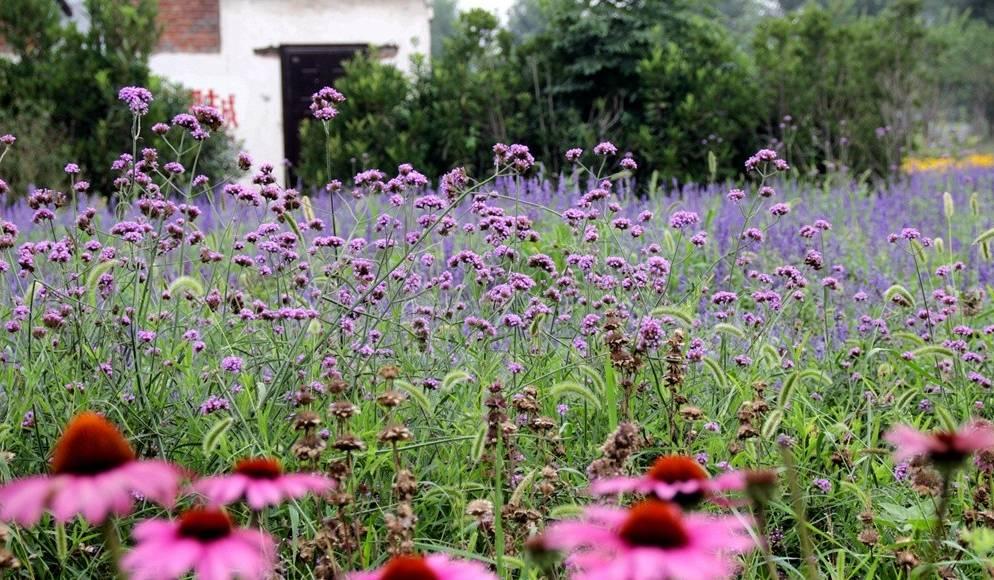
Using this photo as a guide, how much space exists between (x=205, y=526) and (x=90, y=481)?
11 cm

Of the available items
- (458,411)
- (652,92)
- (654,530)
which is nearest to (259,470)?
(654,530)

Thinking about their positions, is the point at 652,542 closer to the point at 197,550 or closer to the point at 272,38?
the point at 197,550

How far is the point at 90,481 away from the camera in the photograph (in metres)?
0.92

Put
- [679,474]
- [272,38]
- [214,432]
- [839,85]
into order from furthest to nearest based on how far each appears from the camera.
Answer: [272,38], [839,85], [214,432], [679,474]

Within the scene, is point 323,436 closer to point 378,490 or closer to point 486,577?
point 378,490

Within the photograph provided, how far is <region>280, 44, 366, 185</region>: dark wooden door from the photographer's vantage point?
52.9ft

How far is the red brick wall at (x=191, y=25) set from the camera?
15.9 m

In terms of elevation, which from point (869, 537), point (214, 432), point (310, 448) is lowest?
point (869, 537)

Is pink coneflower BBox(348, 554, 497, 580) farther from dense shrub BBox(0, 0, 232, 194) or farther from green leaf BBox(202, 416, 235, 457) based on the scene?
dense shrub BBox(0, 0, 232, 194)

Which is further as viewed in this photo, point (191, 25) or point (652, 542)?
point (191, 25)

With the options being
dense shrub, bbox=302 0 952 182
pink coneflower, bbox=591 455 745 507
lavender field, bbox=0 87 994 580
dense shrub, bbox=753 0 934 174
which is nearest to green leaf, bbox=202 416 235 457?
lavender field, bbox=0 87 994 580

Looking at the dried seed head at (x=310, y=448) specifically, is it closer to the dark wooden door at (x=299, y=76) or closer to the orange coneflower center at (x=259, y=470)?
the orange coneflower center at (x=259, y=470)

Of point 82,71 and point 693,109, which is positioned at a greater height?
point 82,71

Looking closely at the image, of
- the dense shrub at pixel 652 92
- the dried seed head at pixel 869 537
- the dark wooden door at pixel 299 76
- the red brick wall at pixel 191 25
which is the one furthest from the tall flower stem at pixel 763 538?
the red brick wall at pixel 191 25
